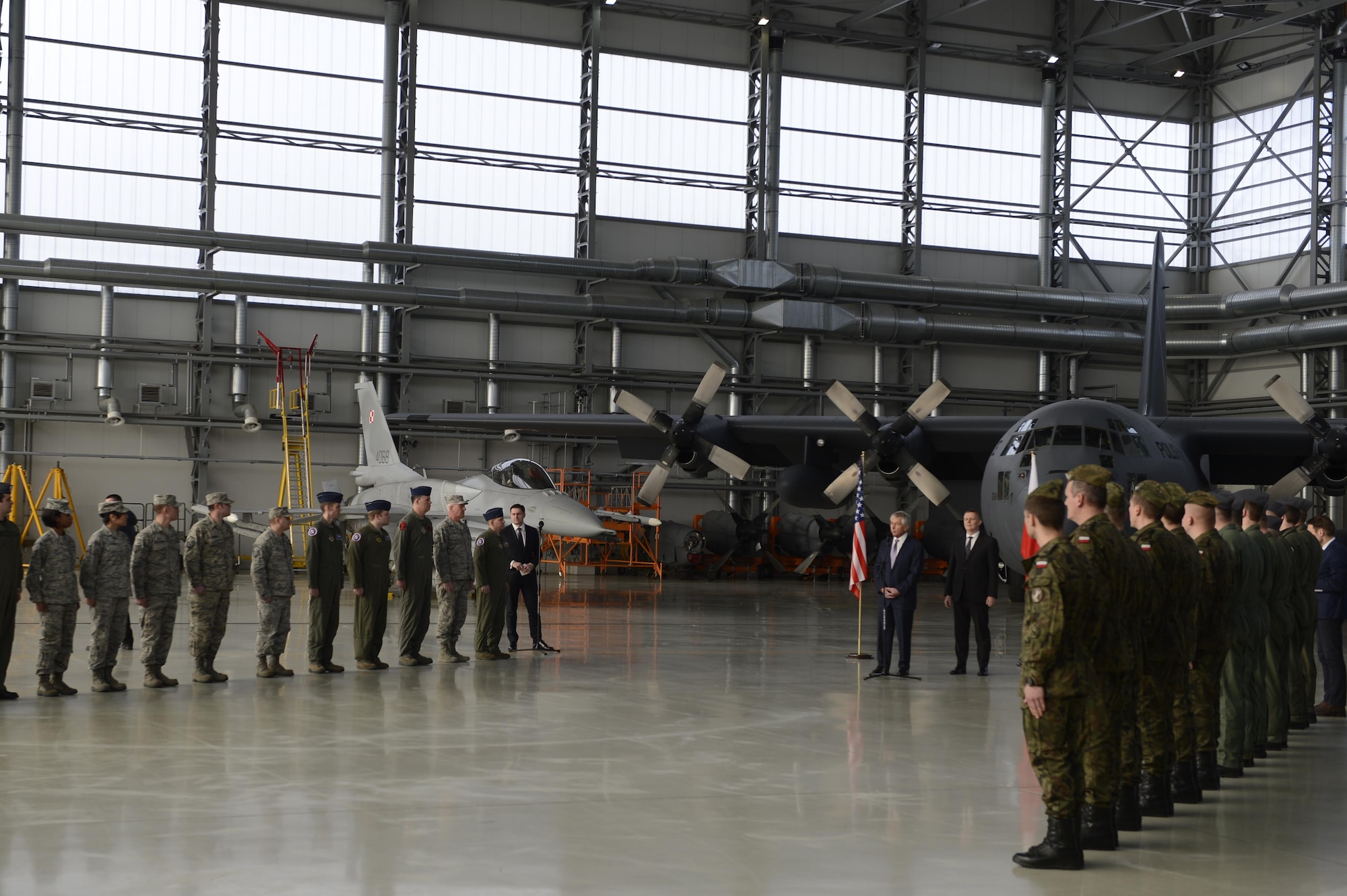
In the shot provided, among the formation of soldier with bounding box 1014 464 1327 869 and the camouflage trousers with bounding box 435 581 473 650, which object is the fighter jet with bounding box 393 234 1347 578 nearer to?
the camouflage trousers with bounding box 435 581 473 650

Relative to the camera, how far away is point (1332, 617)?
396 inches

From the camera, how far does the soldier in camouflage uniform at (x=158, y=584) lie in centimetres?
1077

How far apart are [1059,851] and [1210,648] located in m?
1.99

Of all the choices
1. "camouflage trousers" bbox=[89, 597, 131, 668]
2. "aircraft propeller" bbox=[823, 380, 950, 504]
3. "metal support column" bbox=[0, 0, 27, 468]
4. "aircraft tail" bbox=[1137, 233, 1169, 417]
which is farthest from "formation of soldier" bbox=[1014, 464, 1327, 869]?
"metal support column" bbox=[0, 0, 27, 468]

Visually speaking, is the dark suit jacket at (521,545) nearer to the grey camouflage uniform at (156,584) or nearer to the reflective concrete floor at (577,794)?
the reflective concrete floor at (577,794)

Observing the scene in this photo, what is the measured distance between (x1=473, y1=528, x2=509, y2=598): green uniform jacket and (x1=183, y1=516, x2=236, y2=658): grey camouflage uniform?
100 inches

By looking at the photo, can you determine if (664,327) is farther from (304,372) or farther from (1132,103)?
(1132,103)

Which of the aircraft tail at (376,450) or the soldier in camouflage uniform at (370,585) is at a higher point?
the aircraft tail at (376,450)

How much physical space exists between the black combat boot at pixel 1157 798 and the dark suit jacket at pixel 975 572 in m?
6.24

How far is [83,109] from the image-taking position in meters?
29.7

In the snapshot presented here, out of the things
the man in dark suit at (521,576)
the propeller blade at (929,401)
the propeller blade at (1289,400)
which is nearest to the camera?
the man in dark suit at (521,576)

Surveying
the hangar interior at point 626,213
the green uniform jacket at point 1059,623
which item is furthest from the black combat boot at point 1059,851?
the hangar interior at point 626,213

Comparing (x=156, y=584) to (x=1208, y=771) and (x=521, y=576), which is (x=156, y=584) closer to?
(x=521, y=576)

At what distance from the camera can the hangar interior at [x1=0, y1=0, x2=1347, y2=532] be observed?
2997cm
